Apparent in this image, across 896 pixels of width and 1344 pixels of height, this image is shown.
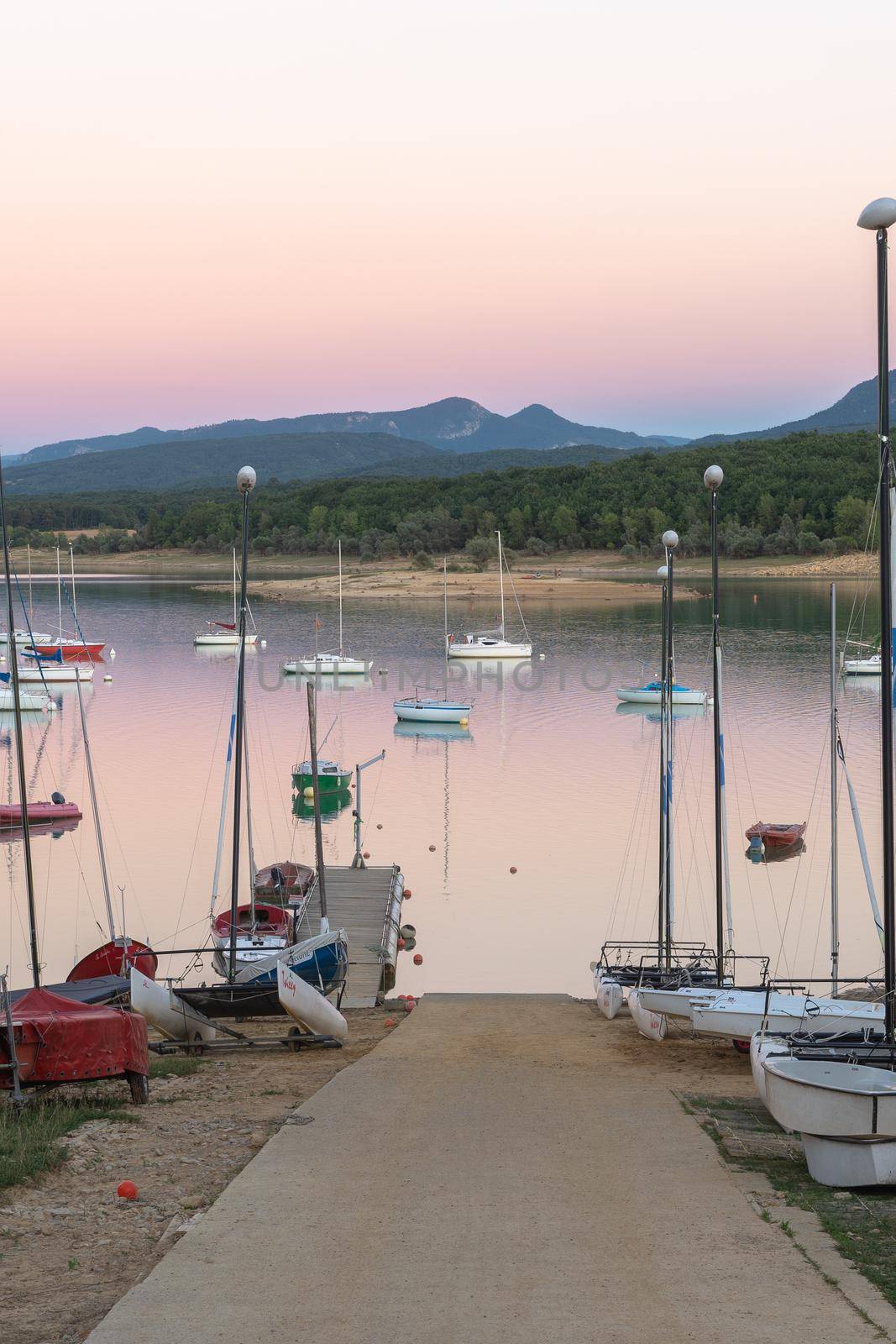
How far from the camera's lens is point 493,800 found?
41531 mm

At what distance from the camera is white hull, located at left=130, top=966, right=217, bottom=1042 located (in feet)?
51.5

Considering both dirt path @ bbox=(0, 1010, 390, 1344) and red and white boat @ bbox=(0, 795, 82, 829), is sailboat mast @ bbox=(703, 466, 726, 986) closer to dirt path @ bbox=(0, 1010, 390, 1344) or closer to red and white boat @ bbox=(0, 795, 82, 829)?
dirt path @ bbox=(0, 1010, 390, 1344)

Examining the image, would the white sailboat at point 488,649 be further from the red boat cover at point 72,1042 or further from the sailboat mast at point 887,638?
the red boat cover at point 72,1042

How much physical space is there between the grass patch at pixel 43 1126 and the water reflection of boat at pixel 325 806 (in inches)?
1005

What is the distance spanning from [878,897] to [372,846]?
12370 mm

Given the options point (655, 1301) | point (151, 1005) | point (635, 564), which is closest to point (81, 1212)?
point (655, 1301)

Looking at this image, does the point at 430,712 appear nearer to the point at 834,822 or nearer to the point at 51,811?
the point at 51,811

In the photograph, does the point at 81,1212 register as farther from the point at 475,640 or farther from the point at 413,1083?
the point at 475,640

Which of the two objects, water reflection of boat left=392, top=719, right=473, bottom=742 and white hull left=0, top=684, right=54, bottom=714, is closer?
water reflection of boat left=392, top=719, right=473, bottom=742

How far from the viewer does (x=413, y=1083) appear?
44.9 ft

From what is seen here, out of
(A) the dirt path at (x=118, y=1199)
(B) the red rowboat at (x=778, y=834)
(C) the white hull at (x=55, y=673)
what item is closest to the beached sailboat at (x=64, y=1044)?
(A) the dirt path at (x=118, y=1199)

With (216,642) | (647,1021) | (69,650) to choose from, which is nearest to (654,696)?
(216,642)

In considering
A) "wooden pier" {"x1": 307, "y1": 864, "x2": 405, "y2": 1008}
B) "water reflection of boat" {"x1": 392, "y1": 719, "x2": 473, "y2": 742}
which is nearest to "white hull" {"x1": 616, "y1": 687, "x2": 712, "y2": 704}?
"water reflection of boat" {"x1": 392, "y1": 719, "x2": 473, "y2": 742}

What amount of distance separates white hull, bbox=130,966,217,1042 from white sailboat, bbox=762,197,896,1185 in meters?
7.39
